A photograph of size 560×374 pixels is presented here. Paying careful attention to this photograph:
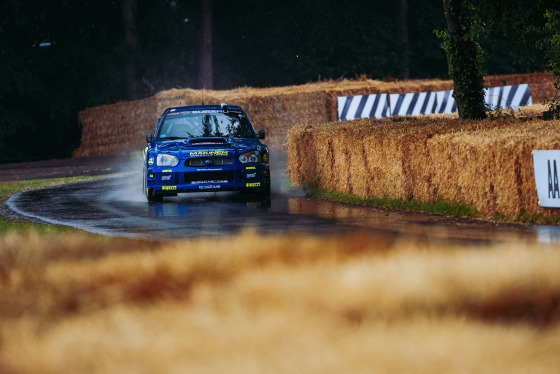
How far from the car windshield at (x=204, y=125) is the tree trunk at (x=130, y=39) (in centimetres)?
3480

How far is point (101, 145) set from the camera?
48.2 metres

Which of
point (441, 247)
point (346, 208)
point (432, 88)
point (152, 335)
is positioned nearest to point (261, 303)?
point (152, 335)

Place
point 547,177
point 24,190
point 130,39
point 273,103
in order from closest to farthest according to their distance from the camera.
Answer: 1. point 547,177
2. point 24,190
3. point 273,103
4. point 130,39

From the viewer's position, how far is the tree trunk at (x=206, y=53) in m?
57.7

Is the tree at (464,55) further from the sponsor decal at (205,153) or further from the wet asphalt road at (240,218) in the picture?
the sponsor decal at (205,153)

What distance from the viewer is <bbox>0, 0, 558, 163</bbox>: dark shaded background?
5162cm

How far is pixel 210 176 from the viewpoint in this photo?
64.9 feet

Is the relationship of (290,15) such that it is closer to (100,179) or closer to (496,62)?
(496,62)

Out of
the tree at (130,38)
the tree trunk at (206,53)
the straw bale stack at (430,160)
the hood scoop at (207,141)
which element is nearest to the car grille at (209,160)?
the hood scoop at (207,141)

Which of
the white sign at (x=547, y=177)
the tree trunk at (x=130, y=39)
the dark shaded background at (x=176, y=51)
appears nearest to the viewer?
the white sign at (x=547, y=177)

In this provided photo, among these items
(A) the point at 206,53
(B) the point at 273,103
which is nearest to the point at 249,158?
(B) the point at 273,103

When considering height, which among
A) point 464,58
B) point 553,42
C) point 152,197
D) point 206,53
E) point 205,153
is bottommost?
point 152,197

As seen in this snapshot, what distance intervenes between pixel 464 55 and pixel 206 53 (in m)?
35.7

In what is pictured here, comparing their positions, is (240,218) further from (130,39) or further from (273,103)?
(130,39)
